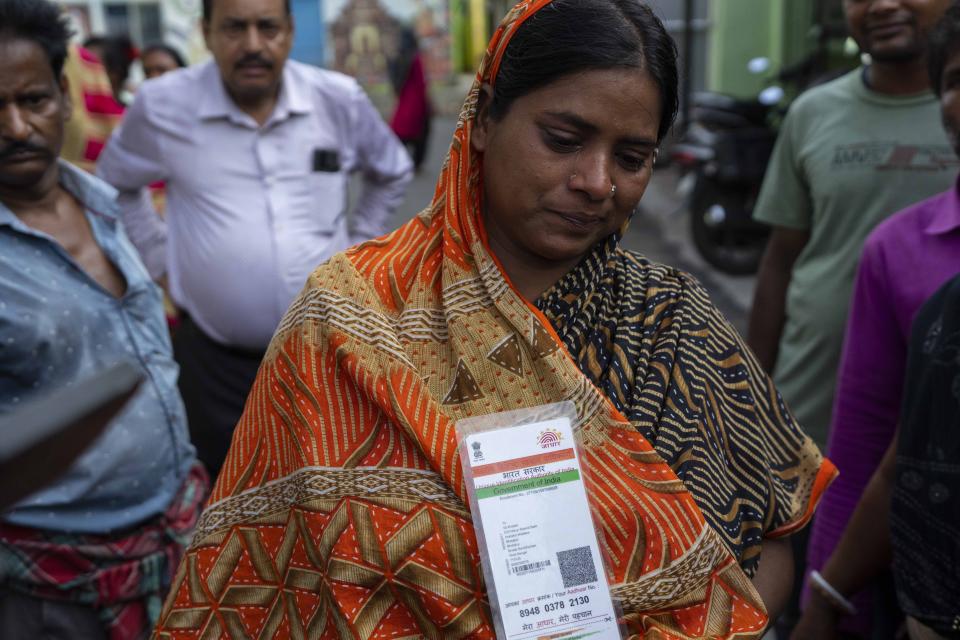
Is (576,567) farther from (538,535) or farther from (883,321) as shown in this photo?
(883,321)

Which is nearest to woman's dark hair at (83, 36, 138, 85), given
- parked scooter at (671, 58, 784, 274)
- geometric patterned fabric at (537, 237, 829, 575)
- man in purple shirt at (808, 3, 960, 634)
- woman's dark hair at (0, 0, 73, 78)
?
parked scooter at (671, 58, 784, 274)

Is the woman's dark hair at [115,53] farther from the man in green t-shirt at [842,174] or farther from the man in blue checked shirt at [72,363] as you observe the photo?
the man in green t-shirt at [842,174]

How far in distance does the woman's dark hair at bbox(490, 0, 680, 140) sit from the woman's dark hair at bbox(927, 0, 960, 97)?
0.69 metres

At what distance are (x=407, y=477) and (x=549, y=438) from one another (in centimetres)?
22

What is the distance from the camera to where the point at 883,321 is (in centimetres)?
228

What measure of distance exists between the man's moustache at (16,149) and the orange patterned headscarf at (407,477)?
0.89m

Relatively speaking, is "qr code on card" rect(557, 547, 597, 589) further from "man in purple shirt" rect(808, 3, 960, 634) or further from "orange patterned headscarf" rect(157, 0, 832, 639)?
"man in purple shirt" rect(808, 3, 960, 634)

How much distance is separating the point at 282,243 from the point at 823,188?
1.73m

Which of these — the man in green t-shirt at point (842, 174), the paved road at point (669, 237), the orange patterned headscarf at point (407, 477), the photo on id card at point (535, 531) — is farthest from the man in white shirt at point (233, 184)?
the paved road at point (669, 237)

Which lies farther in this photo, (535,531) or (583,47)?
(583,47)

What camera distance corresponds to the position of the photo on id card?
149 cm

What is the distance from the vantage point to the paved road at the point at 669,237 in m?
7.45

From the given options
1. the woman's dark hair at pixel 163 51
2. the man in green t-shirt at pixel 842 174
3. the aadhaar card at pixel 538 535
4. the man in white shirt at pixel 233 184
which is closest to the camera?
the aadhaar card at pixel 538 535

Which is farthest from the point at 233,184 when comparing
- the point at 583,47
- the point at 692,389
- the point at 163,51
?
the point at 163,51
